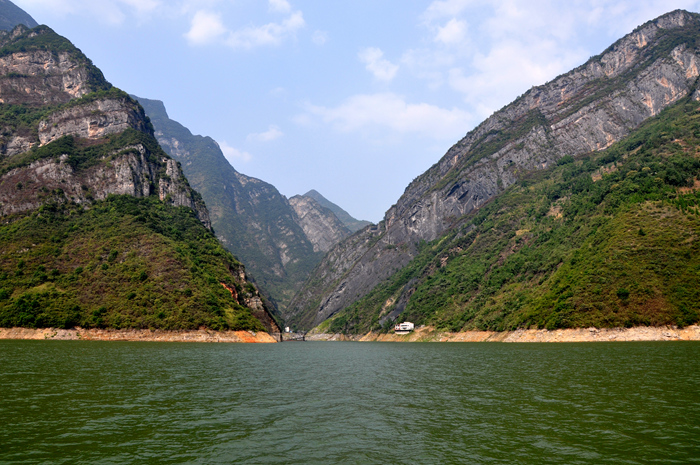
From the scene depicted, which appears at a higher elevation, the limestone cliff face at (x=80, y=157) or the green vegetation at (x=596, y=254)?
the limestone cliff face at (x=80, y=157)

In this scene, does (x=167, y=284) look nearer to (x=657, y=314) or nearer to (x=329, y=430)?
(x=329, y=430)

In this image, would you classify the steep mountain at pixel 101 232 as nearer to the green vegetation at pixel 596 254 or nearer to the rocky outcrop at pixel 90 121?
the rocky outcrop at pixel 90 121

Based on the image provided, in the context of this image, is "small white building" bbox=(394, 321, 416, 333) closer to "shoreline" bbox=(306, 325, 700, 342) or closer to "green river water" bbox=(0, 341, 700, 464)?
"shoreline" bbox=(306, 325, 700, 342)

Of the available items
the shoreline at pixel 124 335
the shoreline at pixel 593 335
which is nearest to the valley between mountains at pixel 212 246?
the shoreline at pixel 593 335

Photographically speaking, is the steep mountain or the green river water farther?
the steep mountain

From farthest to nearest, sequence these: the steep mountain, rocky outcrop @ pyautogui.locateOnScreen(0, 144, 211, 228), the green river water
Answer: rocky outcrop @ pyautogui.locateOnScreen(0, 144, 211, 228) → the steep mountain → the green river water

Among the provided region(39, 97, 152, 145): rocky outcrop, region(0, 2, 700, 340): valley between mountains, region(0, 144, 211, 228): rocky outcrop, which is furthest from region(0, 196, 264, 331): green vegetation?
region(39, 97, 152, 145): rocky outcrop

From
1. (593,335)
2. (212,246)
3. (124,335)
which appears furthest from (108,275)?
(593,335)
